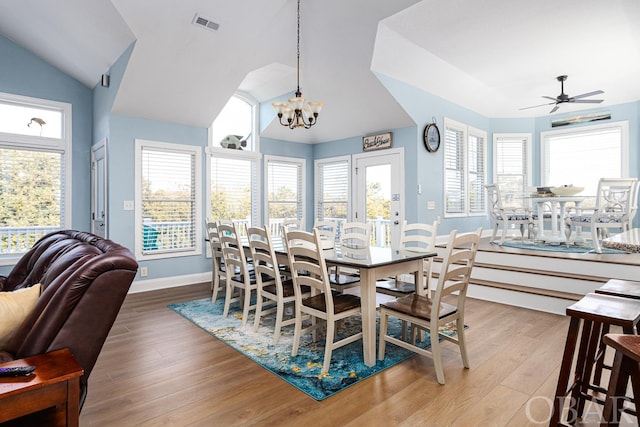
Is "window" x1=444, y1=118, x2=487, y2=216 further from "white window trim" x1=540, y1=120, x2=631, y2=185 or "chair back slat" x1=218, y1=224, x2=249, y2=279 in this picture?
"chair back slat" x1=218, y1=224, x2=249, y2=279

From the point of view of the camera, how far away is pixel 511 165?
7.20 meters

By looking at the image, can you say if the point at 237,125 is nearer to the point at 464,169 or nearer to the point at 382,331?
the point at 464,169

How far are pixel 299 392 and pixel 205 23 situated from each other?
3.80 meters

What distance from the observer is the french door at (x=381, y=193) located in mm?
5621

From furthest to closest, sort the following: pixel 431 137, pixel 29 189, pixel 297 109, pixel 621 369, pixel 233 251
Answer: pixel 431 137, pixel 29 189, pixel 297 109, pixel 233 251, pixel 621 369

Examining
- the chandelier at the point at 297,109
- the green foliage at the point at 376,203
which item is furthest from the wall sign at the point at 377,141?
the chandelier at the point at 297,109

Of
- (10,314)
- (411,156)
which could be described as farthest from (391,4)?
(10,314)

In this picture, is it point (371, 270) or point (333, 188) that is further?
point (333, 188)

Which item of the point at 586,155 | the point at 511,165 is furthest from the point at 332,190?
the point at 586,155

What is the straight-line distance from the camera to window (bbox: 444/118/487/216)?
237 inches

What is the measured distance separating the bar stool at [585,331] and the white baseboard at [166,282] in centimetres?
464

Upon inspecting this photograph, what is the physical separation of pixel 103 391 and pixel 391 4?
4.21m

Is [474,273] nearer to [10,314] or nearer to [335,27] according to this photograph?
[335,27]

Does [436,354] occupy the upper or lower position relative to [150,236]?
lower
